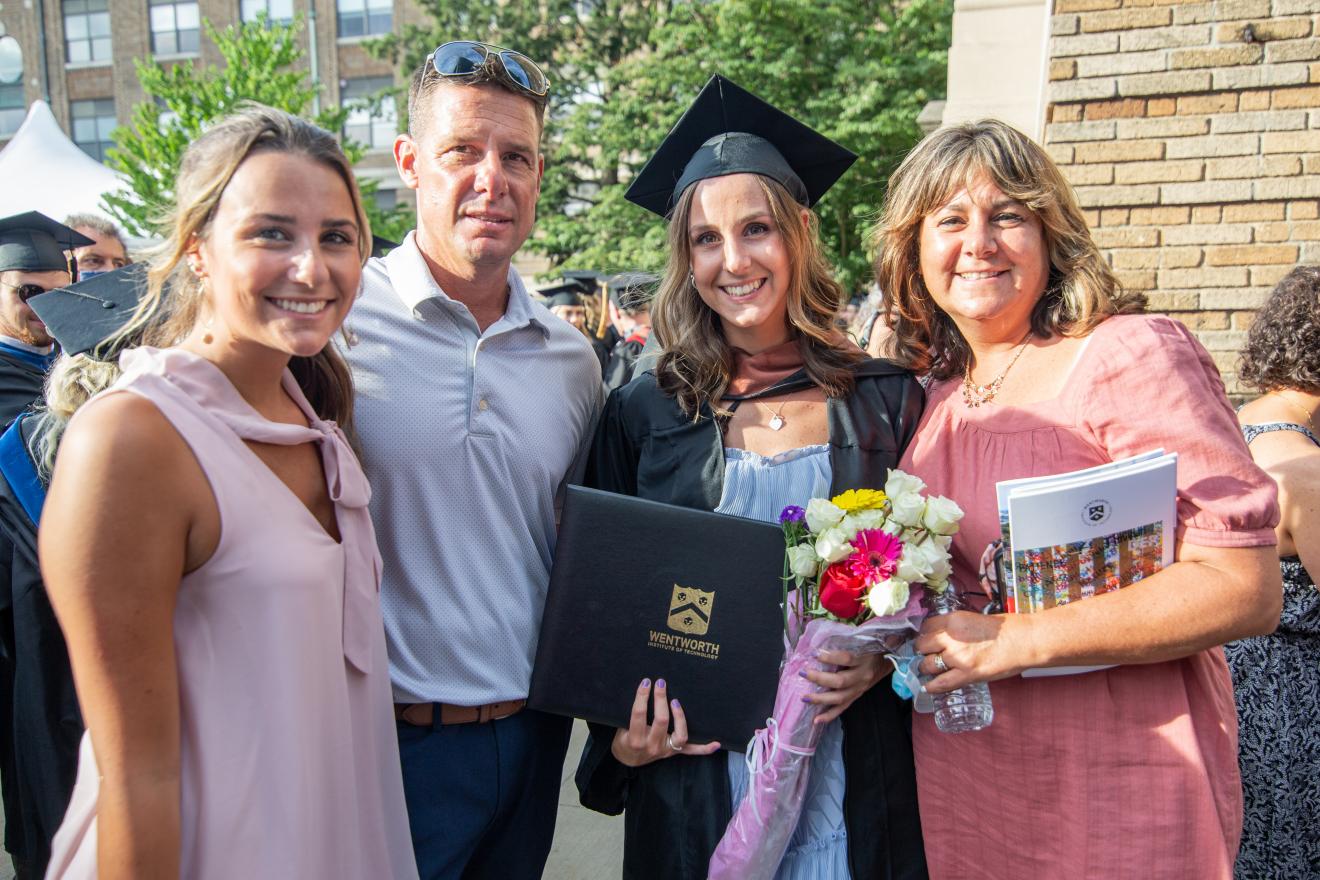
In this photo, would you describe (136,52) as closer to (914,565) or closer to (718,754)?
(718,754)

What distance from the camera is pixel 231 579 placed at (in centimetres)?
A: 145

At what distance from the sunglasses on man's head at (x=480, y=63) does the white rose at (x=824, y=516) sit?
1314 millimetres

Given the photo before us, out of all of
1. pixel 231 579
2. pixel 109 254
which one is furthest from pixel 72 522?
pixel 109 254

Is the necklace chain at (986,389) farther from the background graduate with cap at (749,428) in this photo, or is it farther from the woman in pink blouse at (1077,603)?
the background graduate with cap at (749,428)

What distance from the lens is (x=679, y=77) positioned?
1736 cm

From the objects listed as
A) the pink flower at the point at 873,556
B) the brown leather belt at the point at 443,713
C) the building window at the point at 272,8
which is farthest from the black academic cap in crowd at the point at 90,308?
the building window at the point at 272,8

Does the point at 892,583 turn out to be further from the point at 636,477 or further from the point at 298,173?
the point at 298,173

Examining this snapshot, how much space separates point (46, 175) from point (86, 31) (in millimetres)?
23279

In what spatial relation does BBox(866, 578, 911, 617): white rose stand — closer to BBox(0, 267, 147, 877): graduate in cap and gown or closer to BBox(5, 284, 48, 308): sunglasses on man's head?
BBox(0, 267, 147, 877): graduate in cap and gown

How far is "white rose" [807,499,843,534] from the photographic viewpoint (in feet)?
6.05

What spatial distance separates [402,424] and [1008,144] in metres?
1.55

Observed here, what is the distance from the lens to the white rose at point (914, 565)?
1758mm

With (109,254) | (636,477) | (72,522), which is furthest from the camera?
(109,254)

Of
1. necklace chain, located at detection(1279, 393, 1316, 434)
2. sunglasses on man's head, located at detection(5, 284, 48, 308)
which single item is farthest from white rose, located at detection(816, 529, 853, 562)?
sunglasses on man's head, located at detection(5, 284, 48, 308)
